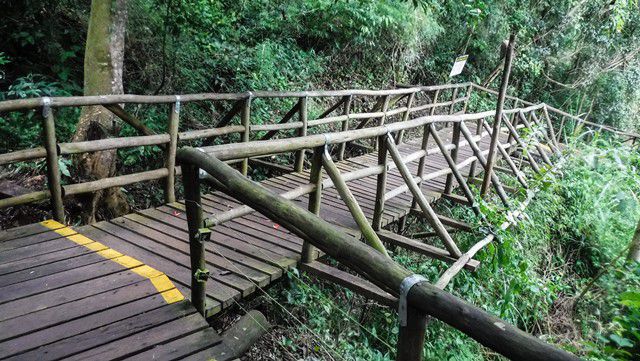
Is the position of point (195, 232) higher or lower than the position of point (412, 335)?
lower

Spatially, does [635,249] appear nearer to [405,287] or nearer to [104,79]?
[405,287]

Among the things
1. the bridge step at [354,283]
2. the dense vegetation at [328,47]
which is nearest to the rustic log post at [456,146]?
the dense vegetation at [328,47]

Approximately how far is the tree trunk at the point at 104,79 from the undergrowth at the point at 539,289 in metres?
1.95

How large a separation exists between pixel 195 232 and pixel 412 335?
1406mm

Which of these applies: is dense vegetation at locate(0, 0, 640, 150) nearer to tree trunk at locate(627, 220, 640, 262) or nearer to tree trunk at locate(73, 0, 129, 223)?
tree trunk at locate(73, 0, 129, 223)

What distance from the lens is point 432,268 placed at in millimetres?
5609

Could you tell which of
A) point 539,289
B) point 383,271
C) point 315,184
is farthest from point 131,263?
point 539,289

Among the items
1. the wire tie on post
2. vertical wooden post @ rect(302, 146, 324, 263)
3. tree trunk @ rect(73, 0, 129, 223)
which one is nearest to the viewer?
the wire tie on post

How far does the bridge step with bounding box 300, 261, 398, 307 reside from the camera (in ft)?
11.2

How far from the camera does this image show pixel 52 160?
3475mm

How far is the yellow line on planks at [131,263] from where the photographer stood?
2.70 meters

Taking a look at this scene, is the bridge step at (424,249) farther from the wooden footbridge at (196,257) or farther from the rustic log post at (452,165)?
the rustic log post at (452,165)

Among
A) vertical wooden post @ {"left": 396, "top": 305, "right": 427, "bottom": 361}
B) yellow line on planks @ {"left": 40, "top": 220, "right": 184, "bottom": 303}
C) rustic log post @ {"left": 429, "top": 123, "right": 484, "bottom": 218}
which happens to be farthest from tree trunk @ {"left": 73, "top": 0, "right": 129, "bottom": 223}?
vertical wooden post @ {"left": 396, "top": 305, "right": 427, "bottom": 361}

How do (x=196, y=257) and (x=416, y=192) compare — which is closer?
(x=196, y=257)
